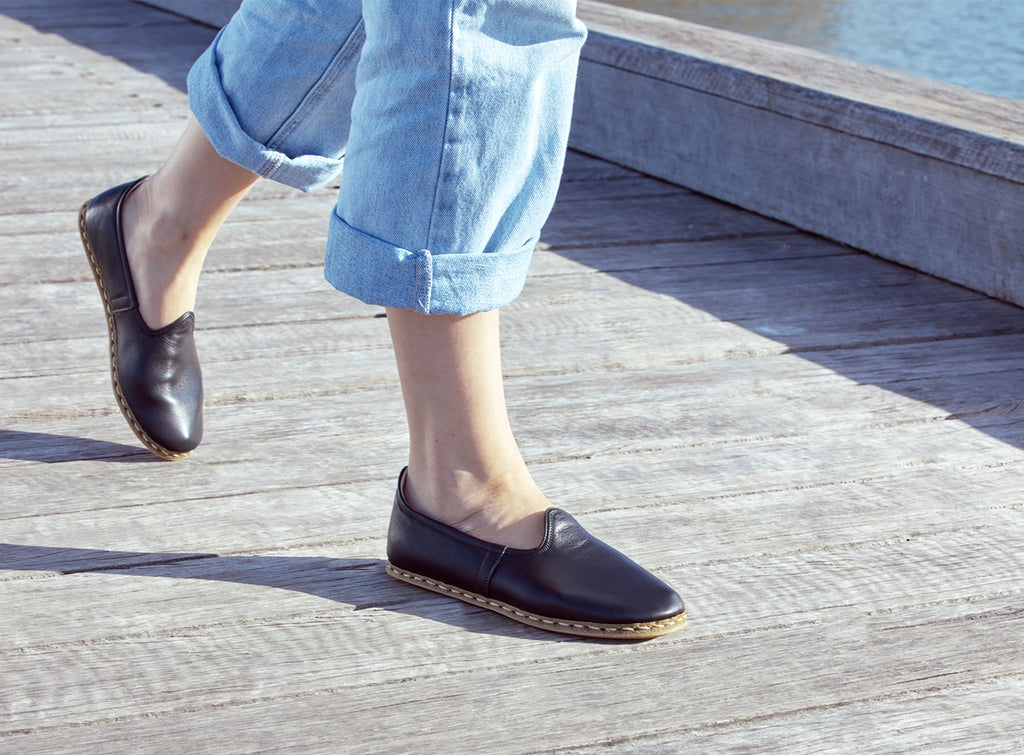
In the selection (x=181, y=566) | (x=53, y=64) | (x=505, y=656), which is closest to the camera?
(x=505, y=656)

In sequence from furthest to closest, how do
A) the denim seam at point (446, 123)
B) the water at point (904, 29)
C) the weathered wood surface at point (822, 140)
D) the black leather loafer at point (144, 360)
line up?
the water at point (904, 29) < the weathered wood surface at point (822, 140) < the black leather loafer at point (144, 360) < the denim seam at point (446, 123)

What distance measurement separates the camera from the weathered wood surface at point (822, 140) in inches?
72.3

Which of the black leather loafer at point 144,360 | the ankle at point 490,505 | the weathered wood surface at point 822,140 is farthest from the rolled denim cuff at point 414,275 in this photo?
the weathered wood surface at point 822,140

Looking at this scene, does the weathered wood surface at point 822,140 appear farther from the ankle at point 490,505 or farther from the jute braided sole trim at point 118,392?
the jute braided sole trim at point 118,392

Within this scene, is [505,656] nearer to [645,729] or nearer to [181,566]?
[645,729]

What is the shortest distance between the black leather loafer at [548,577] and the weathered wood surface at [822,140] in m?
1.06

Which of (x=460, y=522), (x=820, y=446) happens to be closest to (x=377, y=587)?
(x=460, y=522)

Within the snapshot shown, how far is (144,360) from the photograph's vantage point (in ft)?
4.17

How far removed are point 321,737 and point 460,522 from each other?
0.82ft

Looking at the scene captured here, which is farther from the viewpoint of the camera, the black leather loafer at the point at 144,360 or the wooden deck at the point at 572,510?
the black leather loafer at the point at 144,360

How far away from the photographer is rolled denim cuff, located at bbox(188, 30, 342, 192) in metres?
1.15

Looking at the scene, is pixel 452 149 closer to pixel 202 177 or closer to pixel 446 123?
pixel 446 123

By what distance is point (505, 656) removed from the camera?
970 millimetres

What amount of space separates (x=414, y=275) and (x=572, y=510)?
380 mm
